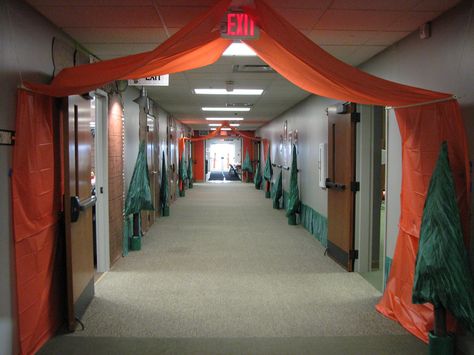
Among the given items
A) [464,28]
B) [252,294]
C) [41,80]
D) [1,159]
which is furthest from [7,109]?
[464,28]

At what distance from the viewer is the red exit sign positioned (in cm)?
230

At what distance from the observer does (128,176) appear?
577cm

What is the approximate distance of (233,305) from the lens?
12.1 ft

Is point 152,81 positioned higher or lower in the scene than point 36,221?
higher

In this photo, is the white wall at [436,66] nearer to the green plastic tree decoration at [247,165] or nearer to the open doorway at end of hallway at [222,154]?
the green plastic tree decoration at [247,165]

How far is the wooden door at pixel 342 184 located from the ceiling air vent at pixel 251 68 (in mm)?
1005

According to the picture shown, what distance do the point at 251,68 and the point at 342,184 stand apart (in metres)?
1.80

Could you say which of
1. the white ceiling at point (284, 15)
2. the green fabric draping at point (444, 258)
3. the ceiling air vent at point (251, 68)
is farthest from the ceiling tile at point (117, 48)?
the green fabric draping at point (444, 258)

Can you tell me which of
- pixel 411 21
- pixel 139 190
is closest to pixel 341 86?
pixel 411 21

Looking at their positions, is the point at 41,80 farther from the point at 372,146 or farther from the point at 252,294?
the point at 372,146

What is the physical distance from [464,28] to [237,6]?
5.07ft

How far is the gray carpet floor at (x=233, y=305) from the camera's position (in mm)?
2934

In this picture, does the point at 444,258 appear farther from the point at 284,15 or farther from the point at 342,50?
the point at 342,50

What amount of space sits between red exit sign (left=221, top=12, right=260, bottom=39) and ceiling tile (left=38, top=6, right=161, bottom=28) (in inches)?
34.5
